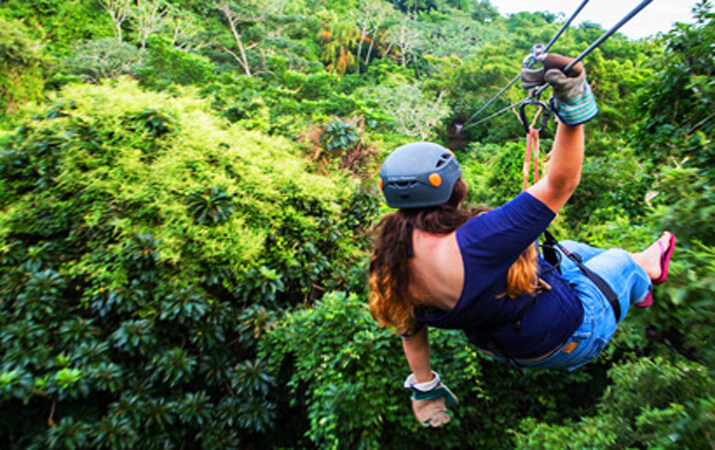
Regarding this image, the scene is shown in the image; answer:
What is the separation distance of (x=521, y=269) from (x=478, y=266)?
8.8 inches

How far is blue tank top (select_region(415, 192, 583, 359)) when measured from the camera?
128 centimetres

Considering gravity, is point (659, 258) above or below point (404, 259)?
above

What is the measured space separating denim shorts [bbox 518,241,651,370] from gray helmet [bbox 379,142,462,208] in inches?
29.6

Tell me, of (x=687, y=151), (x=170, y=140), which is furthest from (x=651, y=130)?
(x=170, y=140)

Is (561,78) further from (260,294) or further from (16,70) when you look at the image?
(16,70)

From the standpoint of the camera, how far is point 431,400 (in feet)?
6.95

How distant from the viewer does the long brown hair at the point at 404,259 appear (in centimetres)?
149

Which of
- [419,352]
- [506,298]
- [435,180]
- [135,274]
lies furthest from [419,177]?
[135,274]

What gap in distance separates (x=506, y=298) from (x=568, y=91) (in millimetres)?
819

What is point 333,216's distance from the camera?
15.5 ft

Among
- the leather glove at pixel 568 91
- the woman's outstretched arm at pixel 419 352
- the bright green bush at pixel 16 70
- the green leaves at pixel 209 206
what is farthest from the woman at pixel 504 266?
the bright green bush at pixel 16 70

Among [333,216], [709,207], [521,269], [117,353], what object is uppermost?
[709,207]

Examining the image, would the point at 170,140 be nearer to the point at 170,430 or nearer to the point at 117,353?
the point at 117,353

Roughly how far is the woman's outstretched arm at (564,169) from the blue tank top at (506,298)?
4cm
